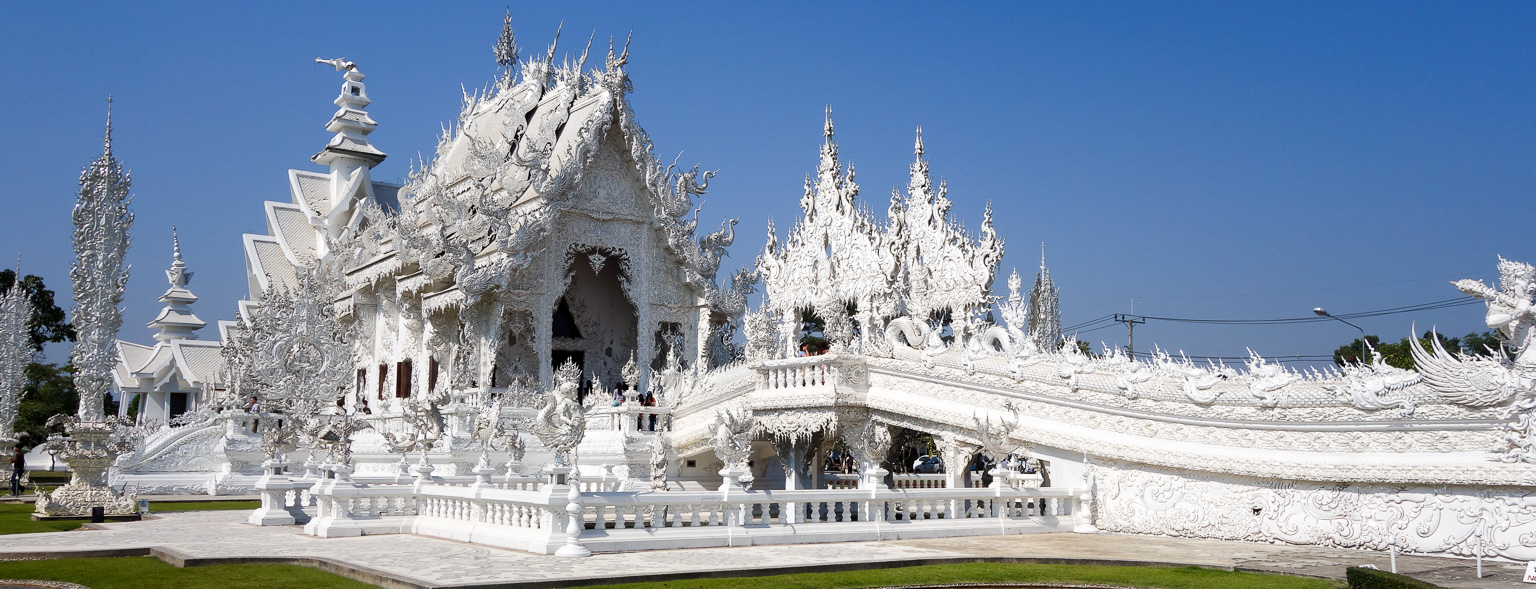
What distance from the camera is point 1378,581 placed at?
7246 millimetres

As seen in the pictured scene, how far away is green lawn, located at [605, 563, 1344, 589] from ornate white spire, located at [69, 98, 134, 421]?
47.5 feet

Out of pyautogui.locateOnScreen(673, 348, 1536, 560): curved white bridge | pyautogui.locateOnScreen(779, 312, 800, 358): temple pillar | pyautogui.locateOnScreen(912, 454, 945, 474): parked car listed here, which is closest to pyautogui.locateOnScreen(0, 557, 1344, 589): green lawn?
pyautogui.locateOnScreen(673, 348, 1536, 560): curved white bridge

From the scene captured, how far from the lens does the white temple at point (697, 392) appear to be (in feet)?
34.4

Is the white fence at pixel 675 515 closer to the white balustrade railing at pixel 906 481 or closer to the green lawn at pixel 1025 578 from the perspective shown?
the green lawn at pixel 1025 578

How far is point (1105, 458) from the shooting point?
41.4ft

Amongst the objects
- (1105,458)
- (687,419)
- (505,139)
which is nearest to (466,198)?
(505,139)

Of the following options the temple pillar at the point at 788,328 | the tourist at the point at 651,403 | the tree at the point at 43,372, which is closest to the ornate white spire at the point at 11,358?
the tree at the point at 43,372

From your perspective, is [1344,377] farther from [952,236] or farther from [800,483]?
[952,236]

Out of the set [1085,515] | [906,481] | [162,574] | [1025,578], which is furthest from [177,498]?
[1025,578]

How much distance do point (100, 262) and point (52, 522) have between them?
23.9 ft

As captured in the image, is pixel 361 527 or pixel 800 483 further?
pixel 800 483

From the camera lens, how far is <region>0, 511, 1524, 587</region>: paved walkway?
843cm

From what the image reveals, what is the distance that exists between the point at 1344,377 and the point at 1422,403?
73cm

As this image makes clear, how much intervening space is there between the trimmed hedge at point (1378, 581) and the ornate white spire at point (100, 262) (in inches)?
694
